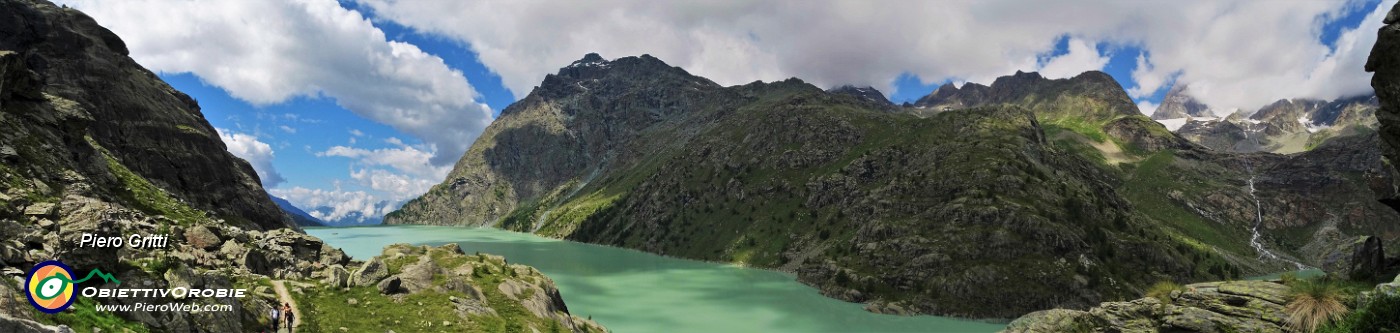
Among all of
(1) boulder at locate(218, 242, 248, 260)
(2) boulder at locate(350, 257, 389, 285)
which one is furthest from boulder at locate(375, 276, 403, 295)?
(1) boulder at locate(218, 242, 248, 260)

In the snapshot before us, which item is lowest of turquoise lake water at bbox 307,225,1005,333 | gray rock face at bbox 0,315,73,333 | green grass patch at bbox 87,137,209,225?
turquoise lake water at bbox 307,225,1005,333

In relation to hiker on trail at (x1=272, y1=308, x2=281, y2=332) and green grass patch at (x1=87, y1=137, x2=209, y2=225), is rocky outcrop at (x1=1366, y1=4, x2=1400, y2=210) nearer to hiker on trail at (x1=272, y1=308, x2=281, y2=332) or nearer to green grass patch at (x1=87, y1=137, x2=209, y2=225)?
hiker on trail at (x1=272, y1=308, x2=281, y2=332)

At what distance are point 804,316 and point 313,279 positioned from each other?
7458cm

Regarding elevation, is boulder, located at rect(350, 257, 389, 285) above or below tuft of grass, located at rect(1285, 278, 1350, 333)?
below

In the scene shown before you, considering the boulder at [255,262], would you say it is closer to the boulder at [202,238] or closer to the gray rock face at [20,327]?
the boulder at [202,238]

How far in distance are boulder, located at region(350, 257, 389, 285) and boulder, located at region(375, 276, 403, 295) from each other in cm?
109

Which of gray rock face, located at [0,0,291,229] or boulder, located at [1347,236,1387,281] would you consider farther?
gray rock face, located at [0,0,291,229]

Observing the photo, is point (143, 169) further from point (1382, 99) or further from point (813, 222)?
point (813, 222)

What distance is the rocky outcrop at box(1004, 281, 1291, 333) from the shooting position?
20.6 meters

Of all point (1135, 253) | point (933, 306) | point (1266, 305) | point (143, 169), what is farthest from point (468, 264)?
point (1135, 253)

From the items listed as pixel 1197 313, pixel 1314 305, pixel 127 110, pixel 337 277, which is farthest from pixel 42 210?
pixel 127 110

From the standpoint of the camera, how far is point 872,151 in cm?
19938

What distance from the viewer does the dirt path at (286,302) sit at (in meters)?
30.6

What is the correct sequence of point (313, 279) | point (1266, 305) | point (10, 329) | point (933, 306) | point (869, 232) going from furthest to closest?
point (869, 232), point (933, 306), point (313, 279), point (1266, 305), point (10, 329)
